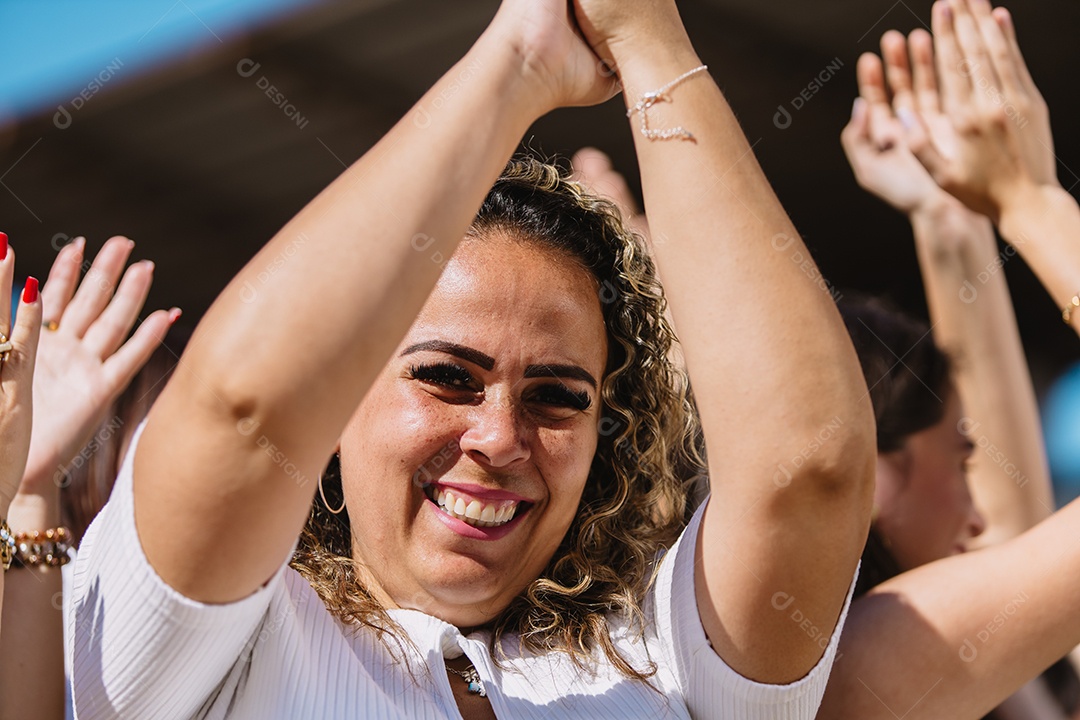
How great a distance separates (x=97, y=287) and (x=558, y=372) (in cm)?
88

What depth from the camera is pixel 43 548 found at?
1707 mm

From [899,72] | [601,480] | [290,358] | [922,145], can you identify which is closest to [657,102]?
[290,358]

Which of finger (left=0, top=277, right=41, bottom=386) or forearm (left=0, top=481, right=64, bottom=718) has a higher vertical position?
finger (left=0, top=277, right=41, bottom=386)

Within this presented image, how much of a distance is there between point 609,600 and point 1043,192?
949 mm

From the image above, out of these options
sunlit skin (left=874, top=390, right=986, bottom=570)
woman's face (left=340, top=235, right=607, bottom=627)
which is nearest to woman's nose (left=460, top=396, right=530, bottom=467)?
woman's face (left=340, top=235, right=607, bottom=627)

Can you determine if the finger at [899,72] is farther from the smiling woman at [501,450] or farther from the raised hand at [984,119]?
the smiling woman at [501,450]

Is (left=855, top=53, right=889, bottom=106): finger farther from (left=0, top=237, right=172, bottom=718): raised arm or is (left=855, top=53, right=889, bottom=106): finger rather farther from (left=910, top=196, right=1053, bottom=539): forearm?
(left=0, top=237, right=172, bottom=718): raised arm

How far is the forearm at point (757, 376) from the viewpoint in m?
1.25

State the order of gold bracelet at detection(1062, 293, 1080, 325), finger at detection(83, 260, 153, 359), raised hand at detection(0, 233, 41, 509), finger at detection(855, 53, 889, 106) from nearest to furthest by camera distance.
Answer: raised hand at detection(0, 233, 41, 509) < gold bracelet at detection(1062, 293, 1080, 325) < finger at detection(83, 260, 153, 359) < finger at detection(855, 53, 889, 106)

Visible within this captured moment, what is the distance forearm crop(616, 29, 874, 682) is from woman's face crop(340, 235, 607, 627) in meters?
0.25

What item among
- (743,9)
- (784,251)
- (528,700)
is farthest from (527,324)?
(743,9)

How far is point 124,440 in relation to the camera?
2.52 m

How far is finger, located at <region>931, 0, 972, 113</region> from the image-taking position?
6.39 ft

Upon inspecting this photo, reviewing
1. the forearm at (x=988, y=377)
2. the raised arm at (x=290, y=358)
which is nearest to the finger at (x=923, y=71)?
the forearm at (x=988, y=377)
